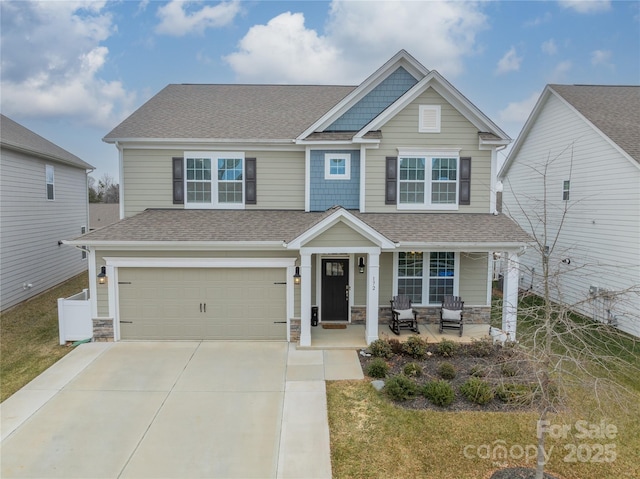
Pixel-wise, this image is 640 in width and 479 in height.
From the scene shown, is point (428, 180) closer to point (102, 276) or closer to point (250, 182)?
point (250, 182)

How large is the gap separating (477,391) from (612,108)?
41.5 ft

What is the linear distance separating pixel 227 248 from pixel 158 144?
180 inches

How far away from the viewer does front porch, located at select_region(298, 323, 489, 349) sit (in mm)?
9883

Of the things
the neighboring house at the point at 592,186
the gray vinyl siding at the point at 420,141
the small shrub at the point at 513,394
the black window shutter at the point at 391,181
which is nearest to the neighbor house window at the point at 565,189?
the neighboring house at the point at 592,186

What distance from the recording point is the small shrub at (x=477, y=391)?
22.7 feet

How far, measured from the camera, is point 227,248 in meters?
9.92

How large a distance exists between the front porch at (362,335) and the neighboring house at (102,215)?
82.3 feet

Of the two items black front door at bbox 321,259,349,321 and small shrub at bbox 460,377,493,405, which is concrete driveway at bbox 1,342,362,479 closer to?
black front door at bbox 321,259,349,321

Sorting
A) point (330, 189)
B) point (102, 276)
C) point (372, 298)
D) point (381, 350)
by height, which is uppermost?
point (330, 189)

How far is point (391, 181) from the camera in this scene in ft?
37.5

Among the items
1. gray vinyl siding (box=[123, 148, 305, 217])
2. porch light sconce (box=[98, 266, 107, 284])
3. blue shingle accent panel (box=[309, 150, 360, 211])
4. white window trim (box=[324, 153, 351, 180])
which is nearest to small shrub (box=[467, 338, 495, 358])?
blue shingle accent panel (box=[309, 150, 360, 211])

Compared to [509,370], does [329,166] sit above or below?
above

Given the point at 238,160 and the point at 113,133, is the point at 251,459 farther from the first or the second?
the point at 113,133

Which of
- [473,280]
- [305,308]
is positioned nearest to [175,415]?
[305,308]
